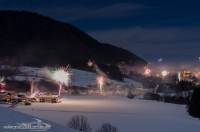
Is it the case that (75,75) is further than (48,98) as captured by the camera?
Yes

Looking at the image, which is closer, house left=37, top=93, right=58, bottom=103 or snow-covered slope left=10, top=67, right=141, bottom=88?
house left=37, top=93, right=58, bottom=103

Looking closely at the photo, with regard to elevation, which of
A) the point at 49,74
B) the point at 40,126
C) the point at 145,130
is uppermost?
the point at 49,74

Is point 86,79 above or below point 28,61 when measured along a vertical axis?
below

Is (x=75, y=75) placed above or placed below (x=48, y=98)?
above

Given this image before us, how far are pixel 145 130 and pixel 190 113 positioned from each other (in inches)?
657

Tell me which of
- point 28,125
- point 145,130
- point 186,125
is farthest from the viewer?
point 186,125

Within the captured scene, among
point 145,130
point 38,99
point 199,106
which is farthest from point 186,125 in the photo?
point 38,99

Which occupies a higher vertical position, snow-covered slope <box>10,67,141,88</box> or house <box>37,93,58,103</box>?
snow-covered slope <box>10,67,141,88</box>

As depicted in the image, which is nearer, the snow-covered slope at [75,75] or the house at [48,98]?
the house at [48,98]

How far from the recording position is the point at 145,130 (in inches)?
1014

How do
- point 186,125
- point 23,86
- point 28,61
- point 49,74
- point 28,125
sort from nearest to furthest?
1. point 28,125
2. point 186,125
3. point 23,86
4. point 49,74
5. point 28,61

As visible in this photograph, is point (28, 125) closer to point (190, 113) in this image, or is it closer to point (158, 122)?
point (158, 122)

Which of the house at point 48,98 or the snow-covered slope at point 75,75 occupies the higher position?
the snow-covered slope at point 75,75

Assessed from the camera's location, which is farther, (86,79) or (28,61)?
(28,61)
